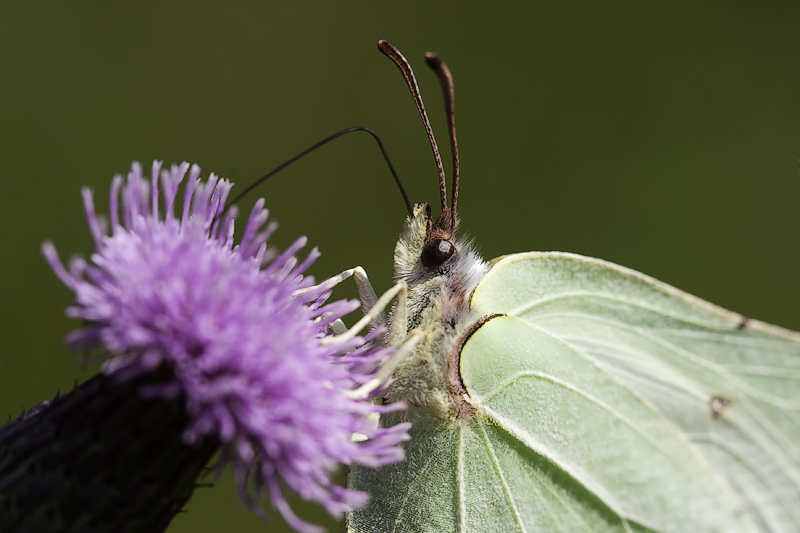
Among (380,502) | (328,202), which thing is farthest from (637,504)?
(328,202)

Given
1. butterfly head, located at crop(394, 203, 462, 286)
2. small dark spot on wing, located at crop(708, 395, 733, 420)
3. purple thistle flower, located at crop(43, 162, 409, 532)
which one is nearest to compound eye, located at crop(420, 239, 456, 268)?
butterfly head, located at crop(394, 203, 462, 286)

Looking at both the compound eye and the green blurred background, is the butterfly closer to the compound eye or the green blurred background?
the compound eye

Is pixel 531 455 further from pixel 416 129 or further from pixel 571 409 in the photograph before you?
pixel 416 129

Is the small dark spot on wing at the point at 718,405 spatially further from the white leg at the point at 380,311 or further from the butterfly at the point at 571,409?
the white leg at the point at 380,311

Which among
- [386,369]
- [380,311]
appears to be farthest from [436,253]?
[386,369]

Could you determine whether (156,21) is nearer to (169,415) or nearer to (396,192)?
(396,192)

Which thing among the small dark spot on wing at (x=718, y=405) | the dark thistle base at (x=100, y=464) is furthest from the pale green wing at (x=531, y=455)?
the dark thistle base at (x=100, y=464)
